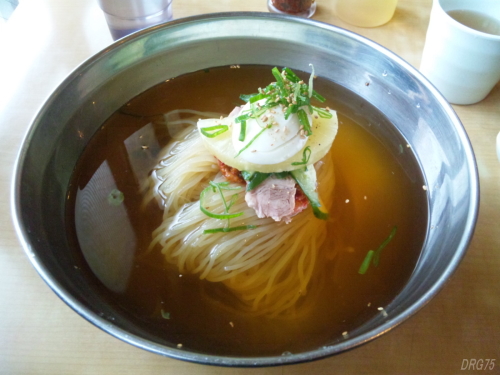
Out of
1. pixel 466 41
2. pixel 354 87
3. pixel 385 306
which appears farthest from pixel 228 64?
pixel 385 306

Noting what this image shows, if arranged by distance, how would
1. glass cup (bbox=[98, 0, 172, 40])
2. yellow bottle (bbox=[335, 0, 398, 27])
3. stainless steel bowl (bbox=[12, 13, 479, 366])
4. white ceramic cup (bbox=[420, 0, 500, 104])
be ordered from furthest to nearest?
yellow bottle (bbox=[335, 0, 398, 27]) → glass cup (bbox=[98, 0, 172, 40]) → white ceramic cup (bbox=[420, 0, 500, 104]) → stainless steel bowl (bbox=[12, 13, 479, 366])

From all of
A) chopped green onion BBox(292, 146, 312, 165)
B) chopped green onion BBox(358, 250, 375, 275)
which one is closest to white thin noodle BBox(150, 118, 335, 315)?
chopped green onion BBox(358, 250, 375, 275)

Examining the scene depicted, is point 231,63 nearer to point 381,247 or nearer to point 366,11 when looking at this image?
point 366,11

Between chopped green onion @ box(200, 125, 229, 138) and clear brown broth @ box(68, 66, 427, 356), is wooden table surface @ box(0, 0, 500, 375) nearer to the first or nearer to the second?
clear brown broth @ box(68, 66, 427, 356)

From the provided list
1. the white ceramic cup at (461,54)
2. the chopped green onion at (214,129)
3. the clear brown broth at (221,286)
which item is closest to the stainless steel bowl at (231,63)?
the clear brown broth at (221,286)

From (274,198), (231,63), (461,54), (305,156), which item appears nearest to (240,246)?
(274,198)
